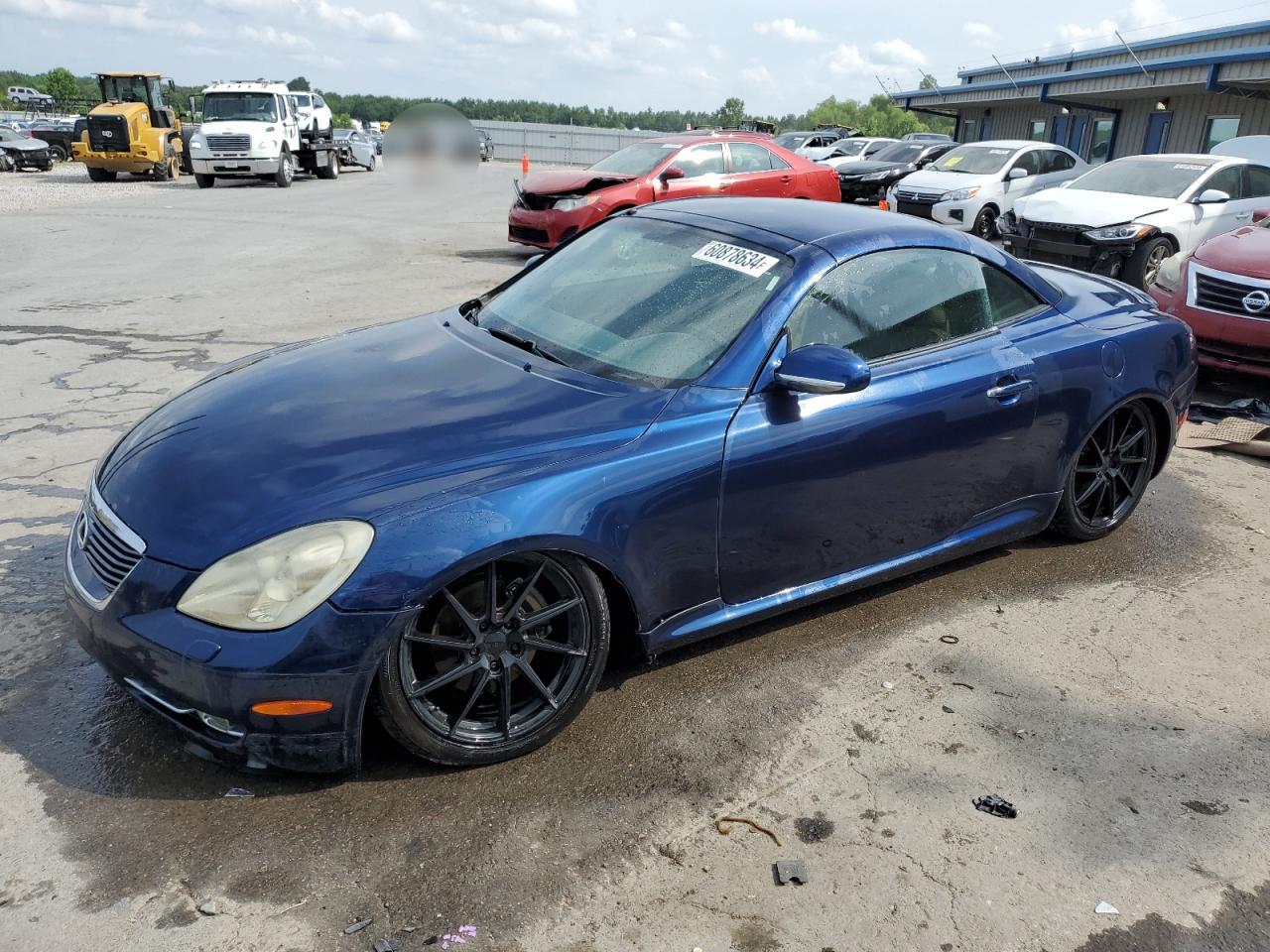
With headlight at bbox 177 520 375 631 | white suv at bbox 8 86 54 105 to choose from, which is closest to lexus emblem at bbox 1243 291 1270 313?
headlight at bbox 177 520 375 631

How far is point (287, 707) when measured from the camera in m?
2.56

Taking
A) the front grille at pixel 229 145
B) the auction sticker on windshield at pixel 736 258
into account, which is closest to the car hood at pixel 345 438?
the auction sticker on windshield at pixel 736 258

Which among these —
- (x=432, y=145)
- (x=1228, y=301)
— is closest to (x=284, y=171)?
(x=432, y=145)

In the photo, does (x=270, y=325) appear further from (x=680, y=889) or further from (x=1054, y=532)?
(x=680, y=889)

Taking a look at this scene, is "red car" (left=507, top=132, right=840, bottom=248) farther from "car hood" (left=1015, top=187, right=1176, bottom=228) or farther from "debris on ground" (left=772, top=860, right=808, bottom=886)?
"debris on ground" (left=772, top=860, right=808, bottom=886)

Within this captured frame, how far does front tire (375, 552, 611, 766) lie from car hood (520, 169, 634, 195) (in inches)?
375

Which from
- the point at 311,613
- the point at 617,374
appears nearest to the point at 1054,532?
the point at 617,374

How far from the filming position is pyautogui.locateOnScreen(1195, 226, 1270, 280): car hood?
7156mm

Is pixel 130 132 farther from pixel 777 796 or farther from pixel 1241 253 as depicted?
pixel 777 796

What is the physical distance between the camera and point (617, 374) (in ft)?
10.9

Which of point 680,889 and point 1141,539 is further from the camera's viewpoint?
point 1141,539

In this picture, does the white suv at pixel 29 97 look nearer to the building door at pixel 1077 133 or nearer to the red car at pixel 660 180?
the building door at pixel 1077 133

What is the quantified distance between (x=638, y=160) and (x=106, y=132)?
17988 mm

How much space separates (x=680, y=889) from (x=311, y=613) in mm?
1178
